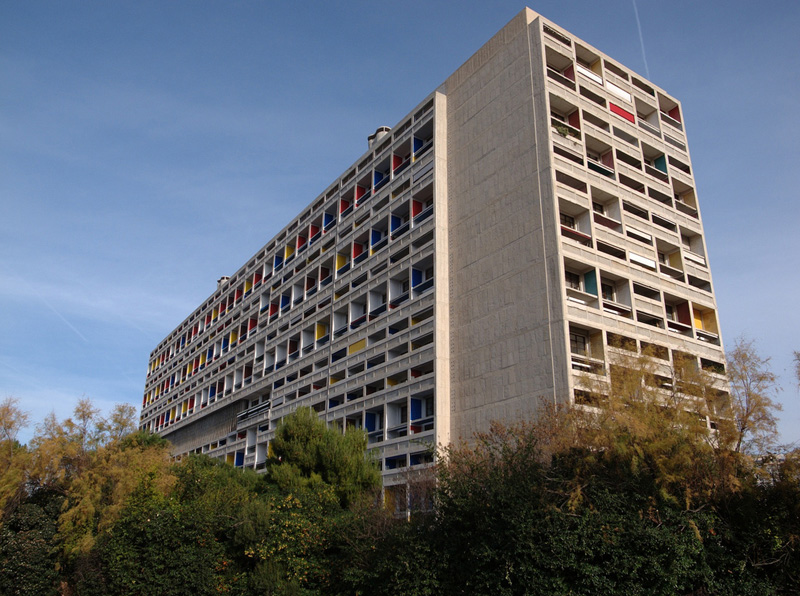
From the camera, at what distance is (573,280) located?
31594 mm

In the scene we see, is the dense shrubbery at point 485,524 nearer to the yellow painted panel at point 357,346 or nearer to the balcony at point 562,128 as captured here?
the yellow painted panel at point 357,346

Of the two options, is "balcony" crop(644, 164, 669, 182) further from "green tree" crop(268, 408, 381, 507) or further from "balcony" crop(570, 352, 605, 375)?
"green tree" crop(268, 408, 381, 507)

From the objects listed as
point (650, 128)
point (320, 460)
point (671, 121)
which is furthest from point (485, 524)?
point (671, 121)

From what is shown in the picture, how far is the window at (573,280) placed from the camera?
103ft

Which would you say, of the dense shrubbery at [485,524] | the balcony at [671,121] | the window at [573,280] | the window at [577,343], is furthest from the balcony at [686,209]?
the dense shrubbery at [485,524]

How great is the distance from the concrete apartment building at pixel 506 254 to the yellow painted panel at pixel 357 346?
108 mm

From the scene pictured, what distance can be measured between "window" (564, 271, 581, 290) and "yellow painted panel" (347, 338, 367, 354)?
13.6 meters

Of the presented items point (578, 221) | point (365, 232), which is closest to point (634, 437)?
point (578, 221)

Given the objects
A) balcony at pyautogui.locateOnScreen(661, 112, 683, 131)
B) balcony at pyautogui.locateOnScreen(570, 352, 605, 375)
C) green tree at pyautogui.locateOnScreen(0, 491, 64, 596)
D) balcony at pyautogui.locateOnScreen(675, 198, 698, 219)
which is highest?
balcony at pyautogui.locateOnScreen(661, 112, 683, 131)

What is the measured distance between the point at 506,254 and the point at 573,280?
3.43 metres

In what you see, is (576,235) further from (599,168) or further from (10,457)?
(10,457)

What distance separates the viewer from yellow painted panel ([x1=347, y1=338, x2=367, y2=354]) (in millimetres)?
40222

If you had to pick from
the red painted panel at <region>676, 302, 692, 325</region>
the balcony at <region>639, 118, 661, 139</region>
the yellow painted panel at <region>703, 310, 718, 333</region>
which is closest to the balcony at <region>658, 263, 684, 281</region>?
the red painted panel at <region>676, 302, 692, 325</region>

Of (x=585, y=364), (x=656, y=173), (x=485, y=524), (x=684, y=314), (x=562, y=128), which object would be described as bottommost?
(x=485, y=524)
